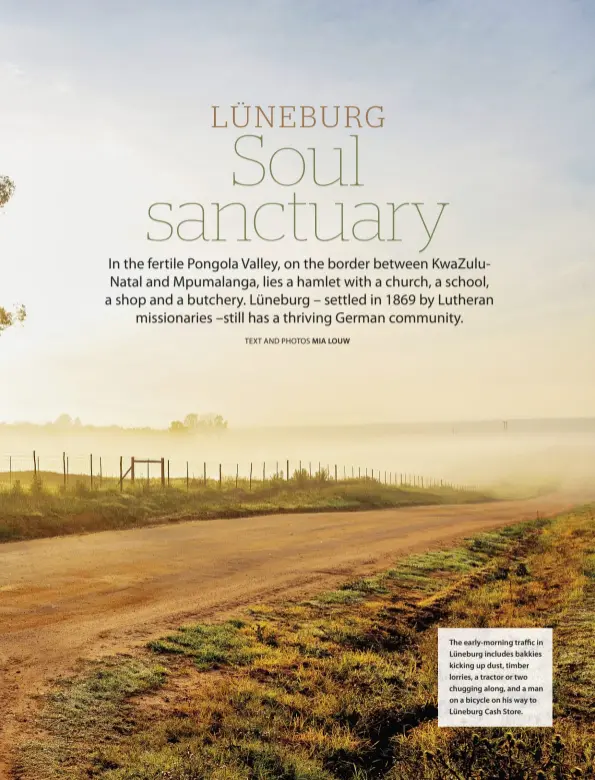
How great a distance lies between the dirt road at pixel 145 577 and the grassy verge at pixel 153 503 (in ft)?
6.46

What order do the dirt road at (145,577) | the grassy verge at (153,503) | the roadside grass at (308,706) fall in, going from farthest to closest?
the grassy verge at (153,503) → the dirt road at (145,577) → the roadside grass at (308,706)

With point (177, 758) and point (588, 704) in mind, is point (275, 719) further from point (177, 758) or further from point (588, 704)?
point (588, 704)

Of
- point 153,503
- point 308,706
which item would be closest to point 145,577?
point 308,706

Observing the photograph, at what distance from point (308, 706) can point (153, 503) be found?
69.8 feet

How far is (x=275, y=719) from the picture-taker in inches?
299

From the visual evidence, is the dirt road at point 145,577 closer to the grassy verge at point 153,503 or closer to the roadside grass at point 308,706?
the roadside grass at point 308,706

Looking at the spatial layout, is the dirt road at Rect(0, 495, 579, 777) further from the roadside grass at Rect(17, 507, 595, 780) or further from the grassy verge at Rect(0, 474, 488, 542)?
the grassy verge at Rect(0, 474, 488, 542)

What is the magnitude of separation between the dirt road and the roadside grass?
677 mm

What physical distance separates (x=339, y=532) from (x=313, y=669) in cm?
1370

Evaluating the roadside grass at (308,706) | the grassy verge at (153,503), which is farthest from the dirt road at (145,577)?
the grassy verge at (153,503)

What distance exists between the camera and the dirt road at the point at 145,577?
9375 mm

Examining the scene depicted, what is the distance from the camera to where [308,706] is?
8.02 m

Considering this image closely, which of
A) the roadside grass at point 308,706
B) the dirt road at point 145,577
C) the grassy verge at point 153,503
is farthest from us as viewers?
the grassy verge at point 153,503

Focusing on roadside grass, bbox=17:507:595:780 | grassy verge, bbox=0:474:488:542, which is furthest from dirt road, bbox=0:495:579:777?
grassy verge, bbox=0:474:488:542
